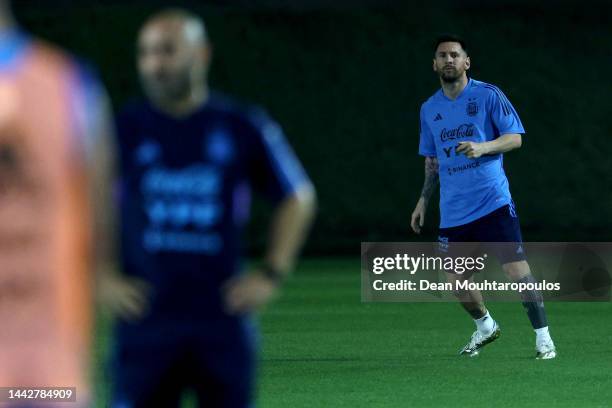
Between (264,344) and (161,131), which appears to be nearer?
(161,131)

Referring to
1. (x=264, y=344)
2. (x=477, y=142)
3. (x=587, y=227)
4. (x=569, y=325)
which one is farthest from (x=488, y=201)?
(x=587, y=227)

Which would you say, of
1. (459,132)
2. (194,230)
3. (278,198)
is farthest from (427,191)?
(194,230)

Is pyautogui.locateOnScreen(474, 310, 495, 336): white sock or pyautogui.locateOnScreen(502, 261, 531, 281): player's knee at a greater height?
pyautogui.locateOnScreen(502, 261, 531, 281): player's knee

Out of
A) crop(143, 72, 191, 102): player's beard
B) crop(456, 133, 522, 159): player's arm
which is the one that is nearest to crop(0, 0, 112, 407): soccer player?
crop(143, 72, 191, 102): player's beard

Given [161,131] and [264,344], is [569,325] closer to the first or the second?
[264,344]

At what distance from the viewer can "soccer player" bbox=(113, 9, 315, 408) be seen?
4.50 m

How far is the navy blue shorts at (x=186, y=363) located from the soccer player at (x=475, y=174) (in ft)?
19.8

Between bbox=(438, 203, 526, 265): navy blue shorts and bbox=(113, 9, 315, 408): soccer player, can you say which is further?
bbox=(438, 203, 526, 265): navy blue shorts

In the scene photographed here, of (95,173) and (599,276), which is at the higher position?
(95,173)

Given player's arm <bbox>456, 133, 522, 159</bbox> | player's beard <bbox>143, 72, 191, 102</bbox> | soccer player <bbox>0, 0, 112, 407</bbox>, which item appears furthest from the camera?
player's arm <bbox>456, 133, 522, 159</bbox>

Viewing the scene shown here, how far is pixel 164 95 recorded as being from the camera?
14.8 ft

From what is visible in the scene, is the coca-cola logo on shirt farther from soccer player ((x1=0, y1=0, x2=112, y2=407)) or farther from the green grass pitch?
soccer player ((x1=0, y1=0, x2=112, y2=407))

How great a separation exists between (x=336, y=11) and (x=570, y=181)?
15.0 ft

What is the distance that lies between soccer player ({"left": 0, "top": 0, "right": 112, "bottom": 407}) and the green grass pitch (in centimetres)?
531
